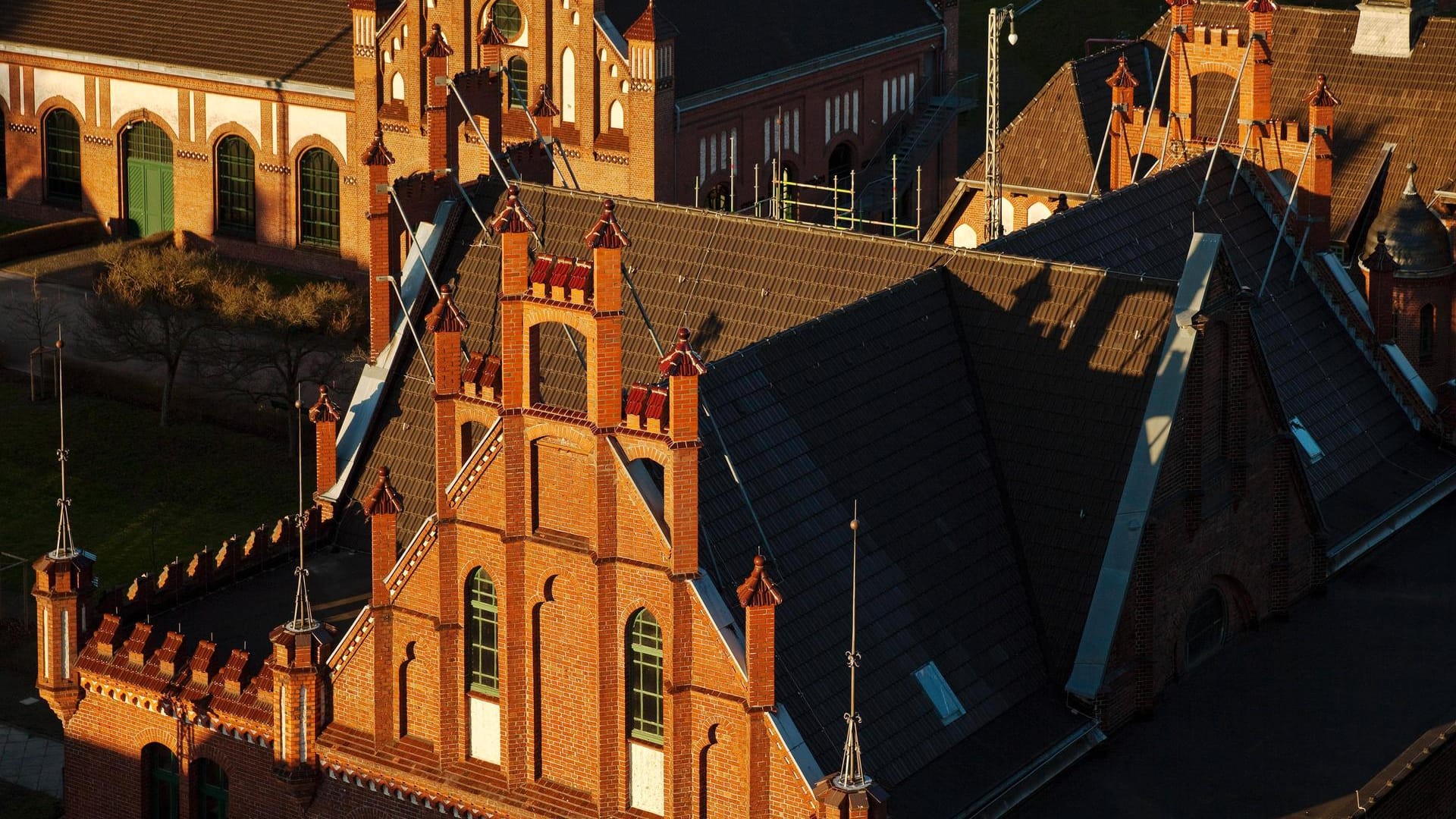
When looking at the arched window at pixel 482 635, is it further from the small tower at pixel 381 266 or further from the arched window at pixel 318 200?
the arched window at pixel 318 200

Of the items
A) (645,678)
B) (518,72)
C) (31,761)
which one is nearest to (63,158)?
(518,72)

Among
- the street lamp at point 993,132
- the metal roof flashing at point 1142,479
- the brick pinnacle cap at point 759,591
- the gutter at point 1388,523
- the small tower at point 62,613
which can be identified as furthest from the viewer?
the street lamp at point 993,132

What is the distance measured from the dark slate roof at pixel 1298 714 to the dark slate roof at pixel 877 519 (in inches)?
104

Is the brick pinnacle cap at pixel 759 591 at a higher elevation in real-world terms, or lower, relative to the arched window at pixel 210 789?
higher

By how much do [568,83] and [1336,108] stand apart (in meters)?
25.6

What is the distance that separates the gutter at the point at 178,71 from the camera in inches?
3979

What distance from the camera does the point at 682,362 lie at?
44125 millimetres

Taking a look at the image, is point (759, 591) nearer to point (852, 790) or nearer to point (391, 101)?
point (852, 790)

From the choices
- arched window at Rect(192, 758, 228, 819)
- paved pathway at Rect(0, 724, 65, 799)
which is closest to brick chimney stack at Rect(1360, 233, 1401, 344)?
arched window at Rect(192, 758, 228, 819)

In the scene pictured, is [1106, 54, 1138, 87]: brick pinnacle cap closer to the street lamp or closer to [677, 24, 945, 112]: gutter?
the street lamp

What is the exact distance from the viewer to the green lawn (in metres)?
79.2

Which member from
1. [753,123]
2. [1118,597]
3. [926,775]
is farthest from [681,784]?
[753,123]

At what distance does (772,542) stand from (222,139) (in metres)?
62.2

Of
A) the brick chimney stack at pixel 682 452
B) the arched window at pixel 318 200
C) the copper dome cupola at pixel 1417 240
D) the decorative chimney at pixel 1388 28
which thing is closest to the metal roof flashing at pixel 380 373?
the brick chimney stack at pixel 682 452
